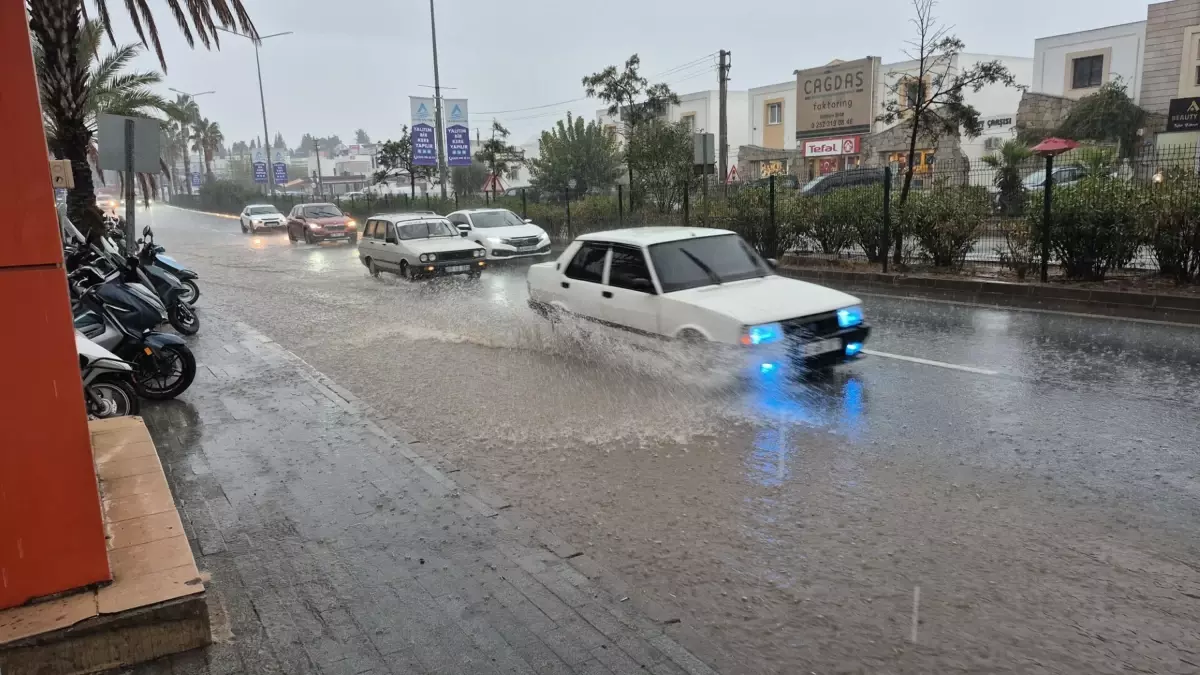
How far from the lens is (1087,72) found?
4078cm

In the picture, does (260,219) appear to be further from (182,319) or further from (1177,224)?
(1177,224)

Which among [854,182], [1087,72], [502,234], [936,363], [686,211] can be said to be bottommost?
[936,363]

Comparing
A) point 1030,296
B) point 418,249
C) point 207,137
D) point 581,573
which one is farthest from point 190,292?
point 207,137

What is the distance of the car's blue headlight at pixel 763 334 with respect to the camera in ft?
22.2

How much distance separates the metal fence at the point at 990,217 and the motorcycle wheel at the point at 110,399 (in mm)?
11762

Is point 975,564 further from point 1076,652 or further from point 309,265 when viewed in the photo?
point 309,265

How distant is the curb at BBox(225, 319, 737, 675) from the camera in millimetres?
3305

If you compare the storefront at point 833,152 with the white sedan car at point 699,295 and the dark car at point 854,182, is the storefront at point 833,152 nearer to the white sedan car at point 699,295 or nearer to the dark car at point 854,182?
the dark car at point 854,182

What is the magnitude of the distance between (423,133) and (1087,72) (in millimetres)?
32508

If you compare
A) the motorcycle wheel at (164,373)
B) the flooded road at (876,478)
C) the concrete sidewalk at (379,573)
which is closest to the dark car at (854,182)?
the flooded road at (876,478)

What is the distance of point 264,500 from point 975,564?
405 centimetres

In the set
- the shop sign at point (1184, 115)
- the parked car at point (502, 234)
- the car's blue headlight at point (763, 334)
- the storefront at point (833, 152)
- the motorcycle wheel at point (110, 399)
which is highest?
the shop sign at point (1184, 115)

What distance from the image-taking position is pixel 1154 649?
3248mm

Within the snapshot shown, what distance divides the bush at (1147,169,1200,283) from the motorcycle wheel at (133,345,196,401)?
11925mm
